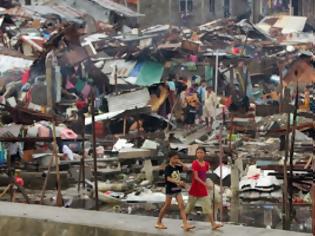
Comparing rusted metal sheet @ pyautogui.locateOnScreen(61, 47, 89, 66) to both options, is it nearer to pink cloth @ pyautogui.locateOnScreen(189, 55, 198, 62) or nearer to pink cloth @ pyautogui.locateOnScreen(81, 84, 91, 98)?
pink cloth @ pyautogui.locateOnScreen(81, 84, 91, 98)

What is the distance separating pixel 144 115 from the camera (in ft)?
64.4

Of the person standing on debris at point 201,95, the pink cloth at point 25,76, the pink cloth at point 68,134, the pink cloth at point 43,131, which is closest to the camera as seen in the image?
the pink cloth at point 43,131

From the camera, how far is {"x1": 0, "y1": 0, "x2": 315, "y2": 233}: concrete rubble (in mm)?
12155

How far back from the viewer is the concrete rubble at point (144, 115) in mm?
12155

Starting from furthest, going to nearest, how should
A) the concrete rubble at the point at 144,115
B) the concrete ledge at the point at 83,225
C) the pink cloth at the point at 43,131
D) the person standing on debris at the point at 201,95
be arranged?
the person standing on debris at the point at 201,95, the pink cloth at the point at 43,131, the concrete rubble at the point at 144,115, the concrete ledge at the point at 83,225

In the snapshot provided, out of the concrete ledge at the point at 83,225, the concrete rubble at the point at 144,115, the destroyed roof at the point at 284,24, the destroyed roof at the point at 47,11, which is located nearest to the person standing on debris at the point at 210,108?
the concrete rubble at the point at 144,115

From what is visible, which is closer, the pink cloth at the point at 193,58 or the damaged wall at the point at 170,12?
the pink cloth at the point at 193,58

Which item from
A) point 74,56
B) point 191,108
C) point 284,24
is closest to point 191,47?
point 74,56

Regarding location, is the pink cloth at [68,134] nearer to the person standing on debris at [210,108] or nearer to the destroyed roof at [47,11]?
the person standing on debris at [210,108]

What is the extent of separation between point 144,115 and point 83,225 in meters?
12.4

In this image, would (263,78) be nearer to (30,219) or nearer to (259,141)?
(259,141)

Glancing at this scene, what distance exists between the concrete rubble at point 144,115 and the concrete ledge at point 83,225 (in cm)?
256

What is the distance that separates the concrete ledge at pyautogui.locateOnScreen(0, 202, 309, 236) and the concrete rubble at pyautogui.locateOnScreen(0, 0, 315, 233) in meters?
2.56

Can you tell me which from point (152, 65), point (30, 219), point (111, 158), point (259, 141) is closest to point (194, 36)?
point (152, 65)
